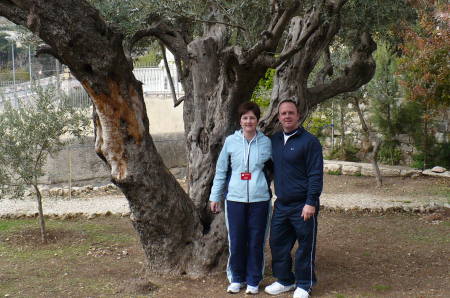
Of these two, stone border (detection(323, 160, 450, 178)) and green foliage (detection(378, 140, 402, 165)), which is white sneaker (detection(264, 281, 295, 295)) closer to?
stone border (detection(323, 160, 450, 178))

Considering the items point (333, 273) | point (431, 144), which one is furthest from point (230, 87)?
point (431, 144)

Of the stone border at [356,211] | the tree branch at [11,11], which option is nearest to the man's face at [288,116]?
the tree branch at [11,11]

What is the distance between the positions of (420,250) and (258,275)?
3.39 meters

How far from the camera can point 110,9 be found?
20.8 feet

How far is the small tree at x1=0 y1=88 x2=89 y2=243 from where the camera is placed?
9344 millimetres

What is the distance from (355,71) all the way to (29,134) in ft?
16.1

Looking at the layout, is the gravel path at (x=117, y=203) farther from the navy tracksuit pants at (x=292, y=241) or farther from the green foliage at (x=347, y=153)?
the navy tracksuit pants at (x=292, y=241)

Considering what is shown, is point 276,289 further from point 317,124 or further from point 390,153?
point 390,153

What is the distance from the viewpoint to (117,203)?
12602 mm

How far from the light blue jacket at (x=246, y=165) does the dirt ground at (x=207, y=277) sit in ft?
3.44

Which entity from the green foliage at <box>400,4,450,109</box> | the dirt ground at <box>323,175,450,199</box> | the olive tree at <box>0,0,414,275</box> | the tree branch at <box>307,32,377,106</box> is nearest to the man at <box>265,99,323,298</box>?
the olive tree at <box>0,0,414,275</box>

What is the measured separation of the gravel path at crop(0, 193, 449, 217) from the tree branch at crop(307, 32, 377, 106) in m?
4.55

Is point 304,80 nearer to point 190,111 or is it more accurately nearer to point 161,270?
point 190,111

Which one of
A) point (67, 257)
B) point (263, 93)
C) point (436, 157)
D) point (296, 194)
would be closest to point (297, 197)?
point (296, 194)
